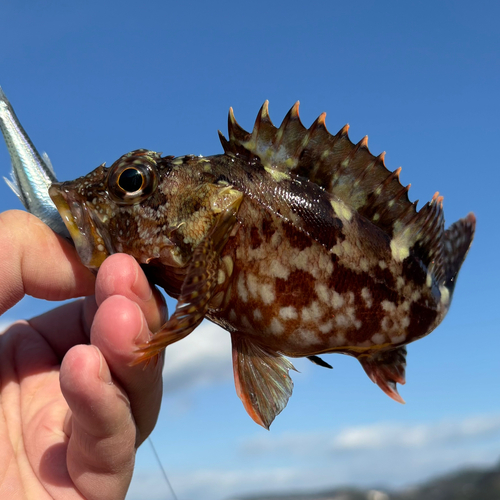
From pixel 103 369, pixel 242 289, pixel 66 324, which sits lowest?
pixel 103 369

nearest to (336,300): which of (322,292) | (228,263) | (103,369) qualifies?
(322,292)

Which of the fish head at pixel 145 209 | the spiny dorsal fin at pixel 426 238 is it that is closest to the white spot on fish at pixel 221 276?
the fish head at pixel 145 209

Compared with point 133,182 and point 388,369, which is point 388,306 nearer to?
point 388,369

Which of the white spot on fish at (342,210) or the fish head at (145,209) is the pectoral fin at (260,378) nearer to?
the fish head at (145,209)

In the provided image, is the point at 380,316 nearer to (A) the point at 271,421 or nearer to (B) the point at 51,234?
(A) the point at 271,421

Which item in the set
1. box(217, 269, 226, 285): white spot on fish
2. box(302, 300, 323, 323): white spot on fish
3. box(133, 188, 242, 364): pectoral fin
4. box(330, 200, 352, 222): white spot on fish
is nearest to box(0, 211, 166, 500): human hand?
box(133, 188, 242, 364): pectoral fin
